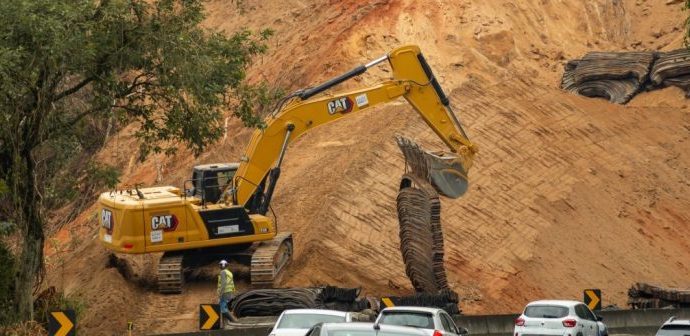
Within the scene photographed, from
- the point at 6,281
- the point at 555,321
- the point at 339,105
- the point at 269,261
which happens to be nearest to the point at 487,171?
the point at 339,105

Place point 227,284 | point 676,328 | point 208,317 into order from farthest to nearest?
point 227,284 → point 208,317 → point 676,328

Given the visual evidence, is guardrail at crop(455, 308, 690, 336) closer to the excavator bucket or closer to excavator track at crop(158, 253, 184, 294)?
the excavator bucket

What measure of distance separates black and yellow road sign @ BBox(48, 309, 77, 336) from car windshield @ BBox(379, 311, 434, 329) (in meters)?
4.82

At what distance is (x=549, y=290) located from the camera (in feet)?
120

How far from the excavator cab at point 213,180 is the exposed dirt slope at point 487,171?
7.15 feet

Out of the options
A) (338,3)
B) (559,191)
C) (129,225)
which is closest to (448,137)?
(129,225)

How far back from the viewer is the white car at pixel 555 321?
25.6m

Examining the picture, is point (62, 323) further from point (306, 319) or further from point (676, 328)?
point (676, 328)

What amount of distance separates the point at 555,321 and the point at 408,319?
4.90 metres

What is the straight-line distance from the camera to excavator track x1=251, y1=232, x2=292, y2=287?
99.2 feet

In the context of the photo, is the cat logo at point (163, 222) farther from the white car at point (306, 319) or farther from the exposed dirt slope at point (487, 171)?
the white car at point (306, 319)

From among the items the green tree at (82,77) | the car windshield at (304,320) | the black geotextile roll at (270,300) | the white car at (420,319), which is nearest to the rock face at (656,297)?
the black geotextile roll at (270,300)

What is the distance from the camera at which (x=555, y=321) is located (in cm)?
2577

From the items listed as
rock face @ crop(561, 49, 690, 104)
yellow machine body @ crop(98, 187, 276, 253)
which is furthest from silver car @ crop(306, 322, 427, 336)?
rock face @ crop(561, 49, 690, 104)
